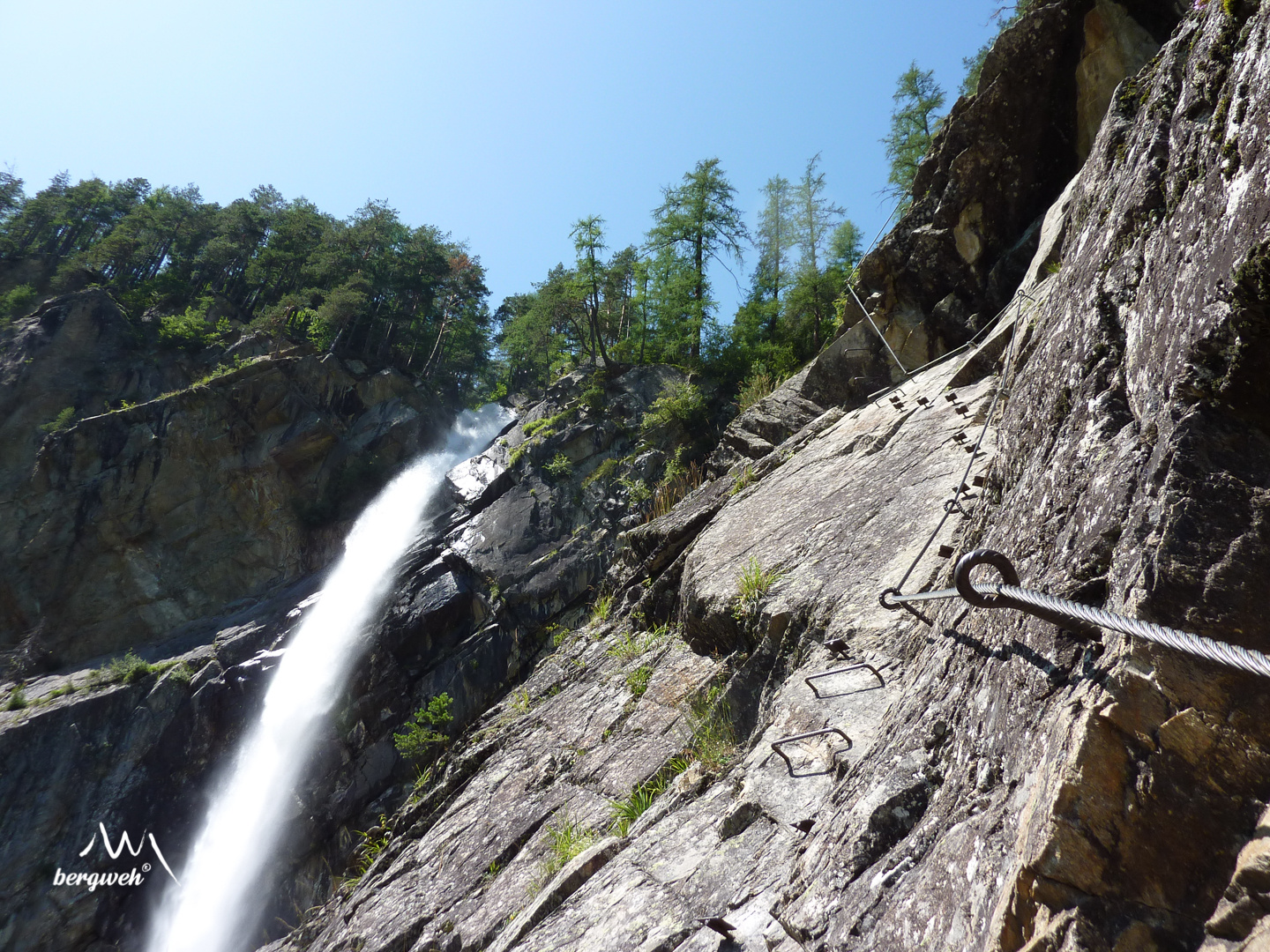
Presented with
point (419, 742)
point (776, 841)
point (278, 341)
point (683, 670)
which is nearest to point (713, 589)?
point (683, 670)

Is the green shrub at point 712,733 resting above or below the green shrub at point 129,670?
below

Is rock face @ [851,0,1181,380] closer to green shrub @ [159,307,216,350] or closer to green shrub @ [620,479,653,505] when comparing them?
green shrub @ [620,479,653,505]

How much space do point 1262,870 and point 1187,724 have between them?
0.30 metres

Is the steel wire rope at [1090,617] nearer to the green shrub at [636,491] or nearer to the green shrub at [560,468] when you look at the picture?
the green shrub at [636,491]

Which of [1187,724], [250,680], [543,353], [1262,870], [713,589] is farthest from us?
[543,353]

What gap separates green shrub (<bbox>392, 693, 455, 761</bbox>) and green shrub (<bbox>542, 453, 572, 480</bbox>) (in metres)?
6.82

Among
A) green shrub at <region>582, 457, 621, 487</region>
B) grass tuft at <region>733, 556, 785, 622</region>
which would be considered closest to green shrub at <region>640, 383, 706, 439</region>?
green shrub at <region>582, 457, 621, 487</region>

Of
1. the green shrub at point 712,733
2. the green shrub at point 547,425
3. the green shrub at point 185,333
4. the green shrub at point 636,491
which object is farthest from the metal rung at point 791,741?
the green shrub at point 185,333

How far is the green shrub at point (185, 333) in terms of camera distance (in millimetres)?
31062

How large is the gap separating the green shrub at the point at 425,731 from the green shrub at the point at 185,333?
25034 mm

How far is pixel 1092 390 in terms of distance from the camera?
2.57m

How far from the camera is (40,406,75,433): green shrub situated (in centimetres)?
2661

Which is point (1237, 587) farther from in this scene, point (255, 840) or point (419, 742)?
point (255, 840)

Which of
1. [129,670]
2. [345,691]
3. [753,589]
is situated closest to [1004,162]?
[753,589]
